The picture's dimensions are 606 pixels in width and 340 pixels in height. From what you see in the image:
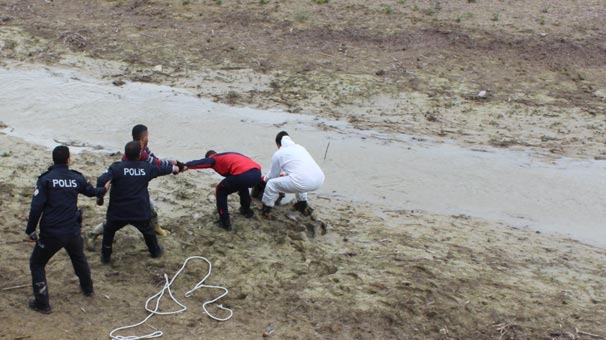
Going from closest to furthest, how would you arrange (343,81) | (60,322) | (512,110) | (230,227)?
(60,322), (230,227), (512,110), (343,81)

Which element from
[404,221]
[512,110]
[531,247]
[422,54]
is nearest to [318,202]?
[404,221]

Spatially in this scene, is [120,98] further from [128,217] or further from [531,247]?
[531,247]

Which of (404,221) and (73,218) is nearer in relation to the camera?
(73,218)

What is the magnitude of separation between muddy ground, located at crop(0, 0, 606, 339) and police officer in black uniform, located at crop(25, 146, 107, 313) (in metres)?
0.45

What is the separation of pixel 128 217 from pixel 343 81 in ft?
29.5

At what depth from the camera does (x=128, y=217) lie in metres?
7.80

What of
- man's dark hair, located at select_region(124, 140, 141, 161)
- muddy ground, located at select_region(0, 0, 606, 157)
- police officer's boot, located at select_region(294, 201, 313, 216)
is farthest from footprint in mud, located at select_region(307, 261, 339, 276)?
muddy ground, located at select_region(0, 0, 606, 157)

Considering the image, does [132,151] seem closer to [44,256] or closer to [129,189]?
[129,189]

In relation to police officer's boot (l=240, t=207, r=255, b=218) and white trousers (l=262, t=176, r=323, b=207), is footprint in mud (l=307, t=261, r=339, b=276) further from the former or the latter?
police officer's boot (l=240, t=207, r=255, b=218)

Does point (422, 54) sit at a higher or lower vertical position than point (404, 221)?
higher

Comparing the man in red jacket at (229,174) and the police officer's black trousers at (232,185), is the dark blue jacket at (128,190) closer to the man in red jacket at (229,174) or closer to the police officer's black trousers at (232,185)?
the man in red jacket at (229,174)

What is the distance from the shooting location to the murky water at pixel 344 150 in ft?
37.3

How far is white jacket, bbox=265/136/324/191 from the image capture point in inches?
368

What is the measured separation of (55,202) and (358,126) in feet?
27.1
